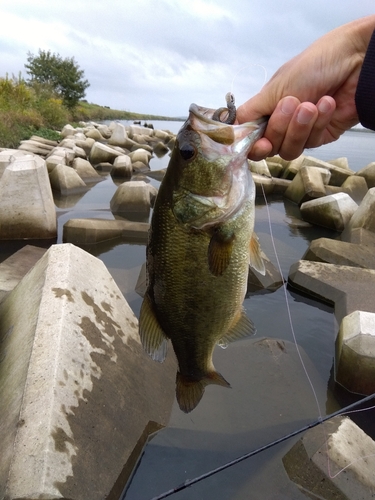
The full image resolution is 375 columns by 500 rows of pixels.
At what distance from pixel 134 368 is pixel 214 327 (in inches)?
56.3

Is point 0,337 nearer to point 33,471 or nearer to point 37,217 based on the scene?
point 33,471

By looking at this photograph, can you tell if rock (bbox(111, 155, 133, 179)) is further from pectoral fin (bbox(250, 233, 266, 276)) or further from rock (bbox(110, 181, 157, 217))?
pectoral fin (bbox(250, 233, 266, 276))

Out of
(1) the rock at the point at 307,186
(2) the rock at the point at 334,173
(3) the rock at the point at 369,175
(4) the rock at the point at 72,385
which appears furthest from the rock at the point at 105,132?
(4) the rock at the point at 72,385

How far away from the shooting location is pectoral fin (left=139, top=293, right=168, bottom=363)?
2.07 meters

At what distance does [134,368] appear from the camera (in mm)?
3324

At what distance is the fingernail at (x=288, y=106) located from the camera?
6.62ft

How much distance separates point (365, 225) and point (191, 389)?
679cm

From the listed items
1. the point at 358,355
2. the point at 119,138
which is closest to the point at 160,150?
the point at 119,138

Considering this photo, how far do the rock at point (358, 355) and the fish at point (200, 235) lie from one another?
2.31m

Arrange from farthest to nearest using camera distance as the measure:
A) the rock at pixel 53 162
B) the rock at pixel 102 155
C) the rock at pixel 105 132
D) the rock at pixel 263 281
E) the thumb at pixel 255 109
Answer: the rock at pixel 105 132 < the rock at pixel 102 155 < the rock at pixel 53 162 < the rock at pixel 263 281 < the thumb at pixel 255 109

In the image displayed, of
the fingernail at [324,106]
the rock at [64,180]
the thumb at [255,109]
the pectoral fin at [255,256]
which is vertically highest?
the fingernail at [324,106]

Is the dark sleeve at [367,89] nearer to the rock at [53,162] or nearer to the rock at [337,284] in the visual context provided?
the rock at [337,284]

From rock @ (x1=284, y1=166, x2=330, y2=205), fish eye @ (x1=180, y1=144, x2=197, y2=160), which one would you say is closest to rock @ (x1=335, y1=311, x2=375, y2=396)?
fish eye @ (x1=180, y1=144, x2=197, y2=160)

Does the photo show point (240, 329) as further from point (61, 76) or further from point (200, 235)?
point (61, 76)
